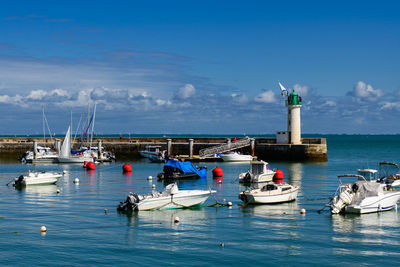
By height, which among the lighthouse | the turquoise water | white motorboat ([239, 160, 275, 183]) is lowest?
the turquoise water

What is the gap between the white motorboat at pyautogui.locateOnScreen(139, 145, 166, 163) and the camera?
76156 millimetres

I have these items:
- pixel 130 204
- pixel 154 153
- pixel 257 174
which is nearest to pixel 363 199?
pixel 130 204

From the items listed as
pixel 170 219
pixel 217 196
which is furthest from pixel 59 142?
pixel 170 219

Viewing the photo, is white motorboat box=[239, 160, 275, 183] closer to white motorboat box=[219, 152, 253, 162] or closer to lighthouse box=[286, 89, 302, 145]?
white motorboat box=[219, 152, 253, 162]

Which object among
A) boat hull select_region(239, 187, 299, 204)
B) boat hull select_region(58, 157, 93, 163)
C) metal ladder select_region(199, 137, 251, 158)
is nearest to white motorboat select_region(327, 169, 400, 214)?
boat hull select_region(239, 187, 299, 204)

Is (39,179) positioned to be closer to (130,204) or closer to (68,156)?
(130,204)

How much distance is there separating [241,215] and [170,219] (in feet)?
14.6

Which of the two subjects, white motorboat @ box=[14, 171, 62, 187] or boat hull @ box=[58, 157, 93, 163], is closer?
white motorboat @ box=[14, 171, 62, 187]

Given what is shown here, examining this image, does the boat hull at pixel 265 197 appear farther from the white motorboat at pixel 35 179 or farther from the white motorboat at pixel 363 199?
the white motorboat at pixel 35 179

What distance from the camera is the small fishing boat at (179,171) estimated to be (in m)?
52.6

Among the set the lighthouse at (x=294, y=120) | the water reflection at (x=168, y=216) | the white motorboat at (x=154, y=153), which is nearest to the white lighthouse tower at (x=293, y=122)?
the lighthouse at (x=294, y=120)

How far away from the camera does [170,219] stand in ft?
96.6

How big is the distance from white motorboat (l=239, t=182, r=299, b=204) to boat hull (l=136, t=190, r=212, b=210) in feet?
9.10

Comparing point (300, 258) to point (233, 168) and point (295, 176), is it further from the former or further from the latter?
point (233, 168)
